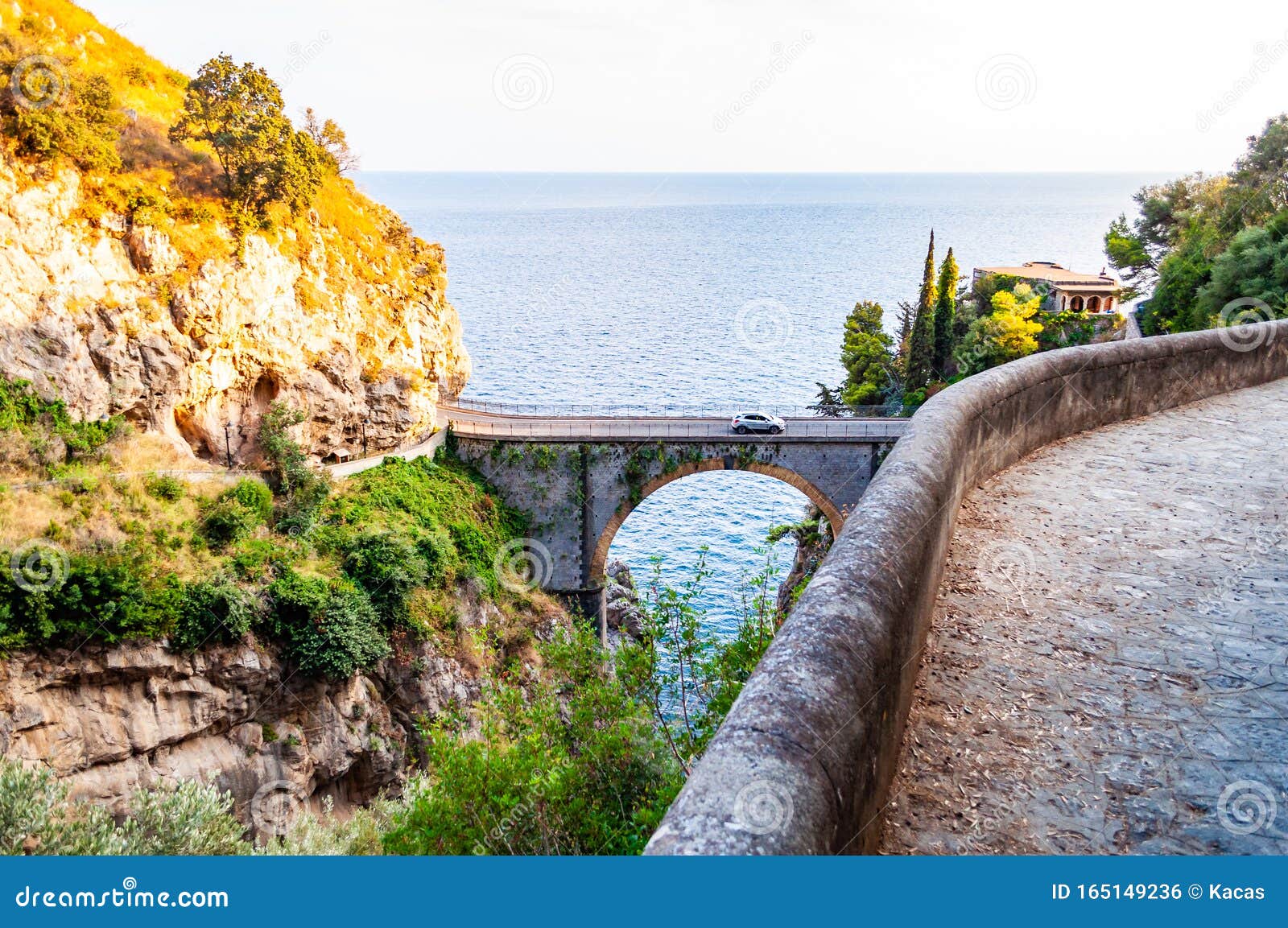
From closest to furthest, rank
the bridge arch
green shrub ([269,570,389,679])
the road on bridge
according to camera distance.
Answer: green shrub ([269,570,389,679]), the road on bridge, the bridge arch

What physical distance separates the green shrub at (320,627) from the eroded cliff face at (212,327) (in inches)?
291

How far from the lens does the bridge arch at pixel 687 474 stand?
3553cm

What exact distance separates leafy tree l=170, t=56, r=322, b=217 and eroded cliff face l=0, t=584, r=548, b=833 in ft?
53.1

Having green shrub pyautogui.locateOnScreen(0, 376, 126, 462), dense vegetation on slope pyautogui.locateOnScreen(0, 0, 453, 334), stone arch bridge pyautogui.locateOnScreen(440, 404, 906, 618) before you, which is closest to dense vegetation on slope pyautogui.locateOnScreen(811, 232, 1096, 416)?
stone arch bridge pyautogui.locateOnScreen(440, 404, 906, 618)

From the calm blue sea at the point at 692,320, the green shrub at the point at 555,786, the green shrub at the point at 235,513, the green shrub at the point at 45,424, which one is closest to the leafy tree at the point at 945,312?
the calm blue sea at the point at 692,320

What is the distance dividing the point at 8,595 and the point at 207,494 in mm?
6438

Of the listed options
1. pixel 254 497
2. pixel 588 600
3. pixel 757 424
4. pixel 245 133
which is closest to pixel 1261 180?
pixel 757 424

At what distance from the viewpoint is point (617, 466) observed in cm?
3559

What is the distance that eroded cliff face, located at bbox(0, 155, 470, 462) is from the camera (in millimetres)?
25797

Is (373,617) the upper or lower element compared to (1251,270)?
lower

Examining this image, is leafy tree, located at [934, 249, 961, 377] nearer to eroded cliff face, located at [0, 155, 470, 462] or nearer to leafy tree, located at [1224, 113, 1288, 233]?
leafy tree, located at [1224, 113, 1288, 233]

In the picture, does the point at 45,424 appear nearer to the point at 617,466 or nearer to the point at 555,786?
the point at 617,466

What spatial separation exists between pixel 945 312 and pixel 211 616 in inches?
1476

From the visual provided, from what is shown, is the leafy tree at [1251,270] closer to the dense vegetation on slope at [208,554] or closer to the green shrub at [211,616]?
the dense vegetation on slope at [208,554]
